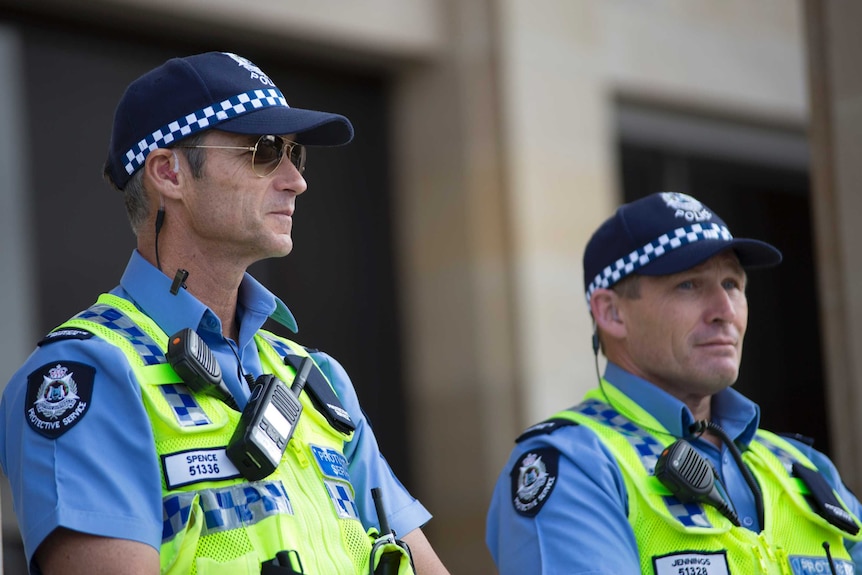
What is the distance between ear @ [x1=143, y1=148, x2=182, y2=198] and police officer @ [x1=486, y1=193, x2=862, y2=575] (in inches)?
55.2

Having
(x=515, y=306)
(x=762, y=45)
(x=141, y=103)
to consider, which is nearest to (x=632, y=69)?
(x=762, y=45)

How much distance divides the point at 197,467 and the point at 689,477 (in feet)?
5.07

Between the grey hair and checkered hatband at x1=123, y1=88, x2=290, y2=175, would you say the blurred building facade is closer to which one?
the grey hair

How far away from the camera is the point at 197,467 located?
301cm

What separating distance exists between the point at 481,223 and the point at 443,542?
186cm

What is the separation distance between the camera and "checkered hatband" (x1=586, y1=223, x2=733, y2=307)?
14.2ft

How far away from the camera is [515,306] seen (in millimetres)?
7828

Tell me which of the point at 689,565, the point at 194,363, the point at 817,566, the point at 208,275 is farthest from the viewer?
the point at 817,566

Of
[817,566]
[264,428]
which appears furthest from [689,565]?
[264,428]

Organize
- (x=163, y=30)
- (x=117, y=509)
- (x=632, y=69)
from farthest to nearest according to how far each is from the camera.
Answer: (x=632, y=69) → (x=163, y=30) → (x=117, y=509)

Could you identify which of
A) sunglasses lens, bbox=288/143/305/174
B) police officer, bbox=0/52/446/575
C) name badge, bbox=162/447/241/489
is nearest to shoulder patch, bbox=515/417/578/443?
police officer, bbox=0/52/446/575

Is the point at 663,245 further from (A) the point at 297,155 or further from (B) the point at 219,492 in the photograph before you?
(B) the point at 219,492

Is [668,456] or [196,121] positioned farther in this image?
[668,456]

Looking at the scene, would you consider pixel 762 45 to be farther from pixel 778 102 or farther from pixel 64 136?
pixel 64 136
